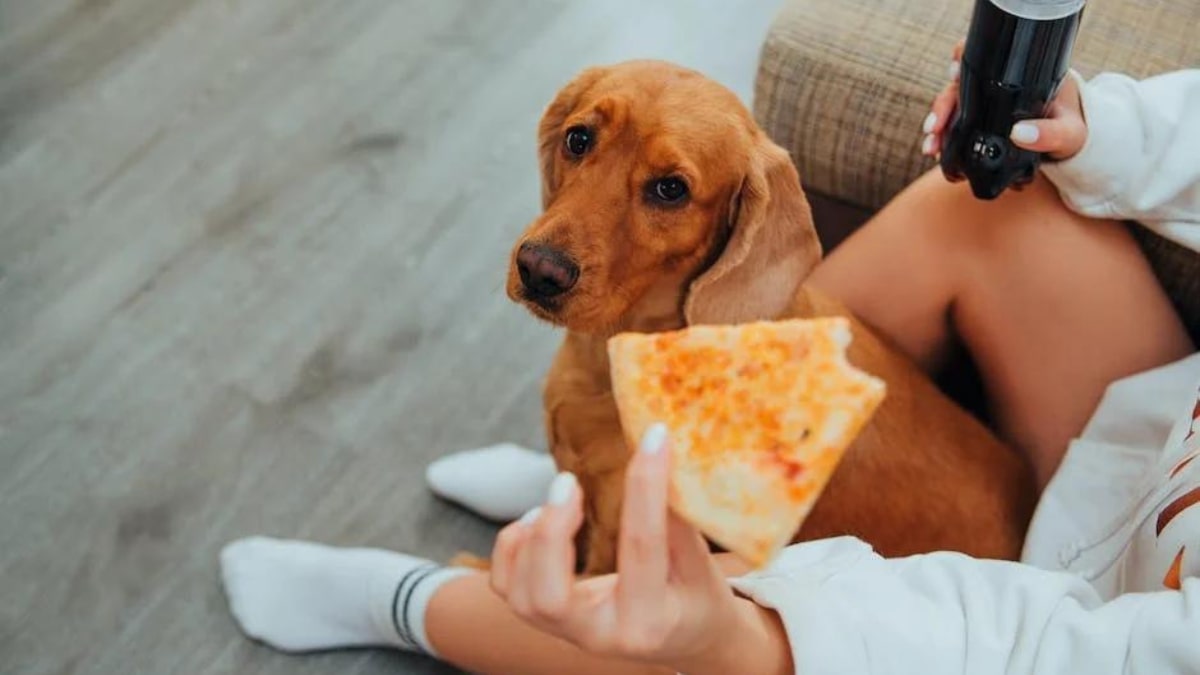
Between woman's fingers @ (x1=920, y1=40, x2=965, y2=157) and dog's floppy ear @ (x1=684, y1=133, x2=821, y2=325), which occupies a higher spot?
woman's fingers @ (x1=920, y1=40, x2=965, y2=157)

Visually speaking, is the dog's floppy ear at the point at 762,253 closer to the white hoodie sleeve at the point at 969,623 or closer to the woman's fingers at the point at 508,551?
the white hoodie sleeve at the point at 969,623

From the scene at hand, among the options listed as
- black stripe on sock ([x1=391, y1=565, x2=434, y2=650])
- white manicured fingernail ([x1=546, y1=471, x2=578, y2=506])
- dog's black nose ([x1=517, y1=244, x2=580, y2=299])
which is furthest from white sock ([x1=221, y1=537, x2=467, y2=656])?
white manicured fingernail ([x1=546, y1=471, x2=578, y2=506])

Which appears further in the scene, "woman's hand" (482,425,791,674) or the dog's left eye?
the dog's left eye

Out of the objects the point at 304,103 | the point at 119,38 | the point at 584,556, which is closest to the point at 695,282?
the point at 584,556

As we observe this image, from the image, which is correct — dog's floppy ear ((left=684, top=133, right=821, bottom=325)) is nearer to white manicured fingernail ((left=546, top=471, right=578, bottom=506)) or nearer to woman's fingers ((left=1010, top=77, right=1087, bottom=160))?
woman's fingers ((left=1010, top=77, right=1087, bottom=160))

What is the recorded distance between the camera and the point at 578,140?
4.37 feet

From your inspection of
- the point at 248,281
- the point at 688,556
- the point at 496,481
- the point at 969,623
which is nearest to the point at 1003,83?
the point at 969,623

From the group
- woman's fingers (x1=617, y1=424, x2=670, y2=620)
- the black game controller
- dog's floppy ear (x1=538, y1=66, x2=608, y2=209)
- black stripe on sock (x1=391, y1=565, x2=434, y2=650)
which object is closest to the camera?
woman's fingers (x1=617, y1=424, x2=670, y2=620)

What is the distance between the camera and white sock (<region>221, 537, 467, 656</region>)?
153 centimetres

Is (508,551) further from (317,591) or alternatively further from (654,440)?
(317,591)

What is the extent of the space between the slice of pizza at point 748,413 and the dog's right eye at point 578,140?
49 centimetres

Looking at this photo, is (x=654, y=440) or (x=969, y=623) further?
(x=969, y=623)

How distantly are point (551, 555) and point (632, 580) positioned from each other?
5cm

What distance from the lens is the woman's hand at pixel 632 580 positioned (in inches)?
29.6
